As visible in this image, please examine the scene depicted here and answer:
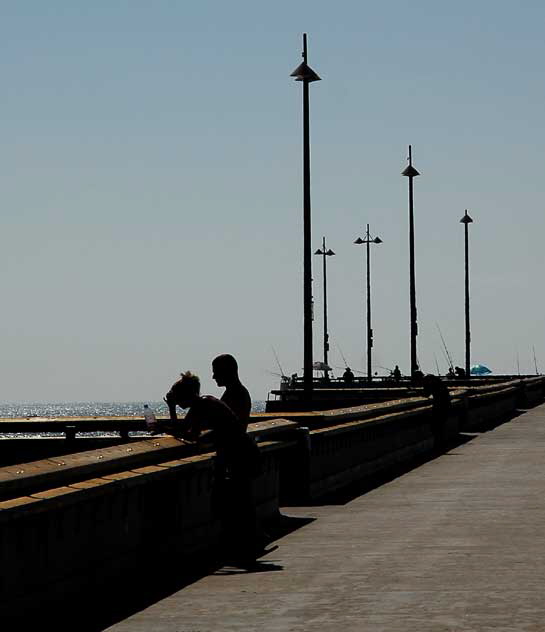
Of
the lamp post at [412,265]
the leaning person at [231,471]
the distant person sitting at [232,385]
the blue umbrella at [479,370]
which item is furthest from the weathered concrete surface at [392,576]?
the blue umbrella at [479,370]

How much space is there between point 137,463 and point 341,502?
8577mm

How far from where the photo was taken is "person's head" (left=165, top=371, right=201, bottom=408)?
1468 cm

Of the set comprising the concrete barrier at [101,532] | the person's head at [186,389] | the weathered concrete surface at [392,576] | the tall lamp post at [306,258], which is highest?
the tall lamp post at [306,258]

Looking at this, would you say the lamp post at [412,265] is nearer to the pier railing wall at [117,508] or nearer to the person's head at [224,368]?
the pier railing wall at [117,508]

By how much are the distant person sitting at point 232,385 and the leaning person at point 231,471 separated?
470 millimetres

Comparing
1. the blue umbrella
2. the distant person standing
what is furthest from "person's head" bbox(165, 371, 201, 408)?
the blue umbrella

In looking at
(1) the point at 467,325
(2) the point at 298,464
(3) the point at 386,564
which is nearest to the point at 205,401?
(3) the point at 386,564

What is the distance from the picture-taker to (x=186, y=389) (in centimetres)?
1469

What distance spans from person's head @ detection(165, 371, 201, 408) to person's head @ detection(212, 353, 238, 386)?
0.82 meters

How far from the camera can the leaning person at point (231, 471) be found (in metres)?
15.2

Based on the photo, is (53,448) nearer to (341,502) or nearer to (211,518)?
(341,502)

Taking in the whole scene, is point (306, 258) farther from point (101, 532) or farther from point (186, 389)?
point (101, 532)

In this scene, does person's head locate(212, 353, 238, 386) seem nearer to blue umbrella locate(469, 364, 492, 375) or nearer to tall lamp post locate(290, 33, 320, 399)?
tall lamp post locate(290, 33, 320, 399)

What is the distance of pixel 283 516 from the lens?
2036 cm
